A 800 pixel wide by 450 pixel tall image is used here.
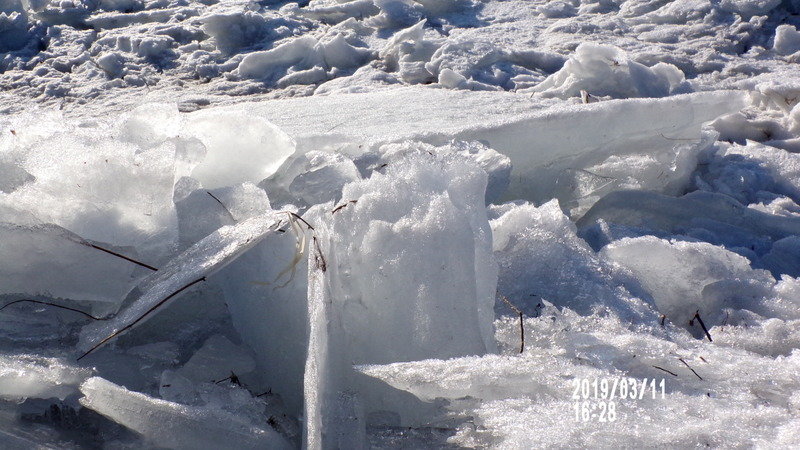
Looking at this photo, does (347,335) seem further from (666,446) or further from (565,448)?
(666,446)

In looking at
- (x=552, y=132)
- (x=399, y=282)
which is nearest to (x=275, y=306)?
(x=399, y=282)

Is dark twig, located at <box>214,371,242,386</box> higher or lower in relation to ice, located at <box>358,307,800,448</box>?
lower

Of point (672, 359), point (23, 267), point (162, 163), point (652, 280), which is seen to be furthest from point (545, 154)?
point (23, 267)

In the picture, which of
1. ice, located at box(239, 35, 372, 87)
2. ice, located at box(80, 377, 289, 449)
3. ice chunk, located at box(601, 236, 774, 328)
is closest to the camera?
ice, located at box(80, 377, 289, 449)

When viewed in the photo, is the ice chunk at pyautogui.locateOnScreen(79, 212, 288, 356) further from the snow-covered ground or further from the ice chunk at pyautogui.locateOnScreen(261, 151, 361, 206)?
the ice chunk at pyautogui.locateOnScreen(261, 151, 361, 206)

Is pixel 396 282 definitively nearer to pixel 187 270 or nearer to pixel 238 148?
pixel 187 270

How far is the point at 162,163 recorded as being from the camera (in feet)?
4.80

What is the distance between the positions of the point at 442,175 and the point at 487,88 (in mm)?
2069

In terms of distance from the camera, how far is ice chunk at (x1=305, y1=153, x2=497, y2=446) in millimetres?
1229

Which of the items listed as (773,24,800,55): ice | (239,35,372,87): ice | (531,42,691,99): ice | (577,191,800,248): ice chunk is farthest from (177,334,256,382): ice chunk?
(773,24,800,55): ice

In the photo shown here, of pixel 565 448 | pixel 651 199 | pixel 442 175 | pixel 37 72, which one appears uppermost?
pixel 442 175

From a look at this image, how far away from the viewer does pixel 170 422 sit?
42.8 inches

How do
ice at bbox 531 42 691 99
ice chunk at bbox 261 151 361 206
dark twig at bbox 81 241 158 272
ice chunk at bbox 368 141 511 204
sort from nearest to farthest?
dark twig at bbox 81 241 158 272
ice chunk at bbox 261 151 361 206
ice chunk at bbox 368 141 511 204
ice at bbox 531 42 691 99

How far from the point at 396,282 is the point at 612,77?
7.49 ft
